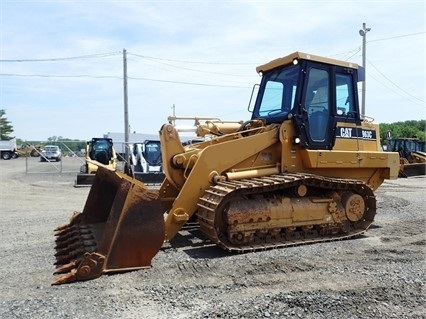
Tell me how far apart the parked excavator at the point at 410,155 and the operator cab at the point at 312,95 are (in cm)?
1603

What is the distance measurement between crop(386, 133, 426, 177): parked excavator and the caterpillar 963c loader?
52.3 ft

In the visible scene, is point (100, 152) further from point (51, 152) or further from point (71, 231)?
point (51, 152)

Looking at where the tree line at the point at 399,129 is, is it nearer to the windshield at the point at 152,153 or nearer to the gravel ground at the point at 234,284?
the windshield at the point at 152,153

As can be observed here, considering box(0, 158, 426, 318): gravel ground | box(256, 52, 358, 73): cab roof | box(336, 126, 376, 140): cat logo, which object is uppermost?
box(256, 52, 358, 73): cab roof

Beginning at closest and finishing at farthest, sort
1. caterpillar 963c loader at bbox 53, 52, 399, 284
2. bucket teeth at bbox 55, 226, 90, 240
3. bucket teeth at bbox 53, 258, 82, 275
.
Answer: bucket teeth at bbox 53, 258, 82, 275 → caterpillar 963c loader at bbox 53, 52, 399, 284 → bucket teeth at bbox 55, 226, 90, 240

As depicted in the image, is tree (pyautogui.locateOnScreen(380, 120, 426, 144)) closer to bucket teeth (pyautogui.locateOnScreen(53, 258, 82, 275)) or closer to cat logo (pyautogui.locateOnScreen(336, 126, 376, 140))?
cat logo (pyautogui.locateOnScreen(336, 126, 376, 140))

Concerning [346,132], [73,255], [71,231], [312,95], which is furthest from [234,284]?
[346,132]

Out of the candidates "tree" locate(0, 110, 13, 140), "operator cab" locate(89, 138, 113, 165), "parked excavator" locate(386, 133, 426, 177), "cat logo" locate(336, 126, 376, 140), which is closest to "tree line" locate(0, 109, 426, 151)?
"tree" locate(0, 110, 13, 140)

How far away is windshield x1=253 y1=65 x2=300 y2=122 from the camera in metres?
7.61

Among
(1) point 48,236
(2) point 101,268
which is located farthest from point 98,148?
(2) point 101,268

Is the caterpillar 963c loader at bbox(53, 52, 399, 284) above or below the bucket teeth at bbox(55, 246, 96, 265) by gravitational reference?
above

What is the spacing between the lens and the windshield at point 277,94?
761 cm

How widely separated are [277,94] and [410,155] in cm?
1956

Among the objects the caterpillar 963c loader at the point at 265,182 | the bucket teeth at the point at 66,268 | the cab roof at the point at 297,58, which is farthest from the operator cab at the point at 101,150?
the bucket teeth at the point at 66,268
